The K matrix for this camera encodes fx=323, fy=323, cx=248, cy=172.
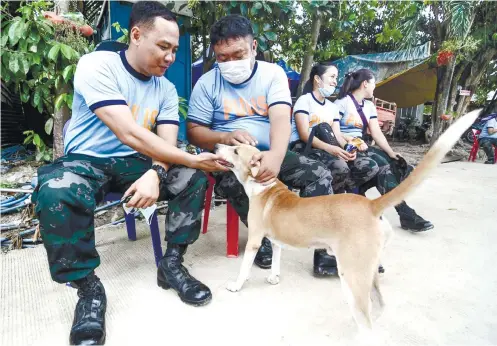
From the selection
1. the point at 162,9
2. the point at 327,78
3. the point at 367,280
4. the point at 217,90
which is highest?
the point at 162,9

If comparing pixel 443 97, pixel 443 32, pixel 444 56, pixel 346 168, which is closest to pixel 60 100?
pixel 346 168

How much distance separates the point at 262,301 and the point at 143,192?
0.95 m

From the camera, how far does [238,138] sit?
2.38 m

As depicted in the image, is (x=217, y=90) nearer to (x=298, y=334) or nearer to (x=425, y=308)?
(x=298, y=334)

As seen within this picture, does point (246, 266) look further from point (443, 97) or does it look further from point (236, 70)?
point (443, 97)

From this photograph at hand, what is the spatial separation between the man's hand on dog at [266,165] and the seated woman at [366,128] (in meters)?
1.25

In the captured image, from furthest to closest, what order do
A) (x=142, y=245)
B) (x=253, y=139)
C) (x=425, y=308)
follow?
(x=142, y=245) → (x=253, y=139) → (x=425, y=308)

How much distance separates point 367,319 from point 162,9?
6.83 ft

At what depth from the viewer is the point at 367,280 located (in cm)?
154

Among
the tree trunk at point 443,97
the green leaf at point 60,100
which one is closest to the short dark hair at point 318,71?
the green leaf at point 60,100

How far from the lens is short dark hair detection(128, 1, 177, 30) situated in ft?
6.29

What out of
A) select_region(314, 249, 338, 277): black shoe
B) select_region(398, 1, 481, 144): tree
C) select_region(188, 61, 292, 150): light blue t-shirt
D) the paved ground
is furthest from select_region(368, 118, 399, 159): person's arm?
select_region(398, 1, 481, 144): tree

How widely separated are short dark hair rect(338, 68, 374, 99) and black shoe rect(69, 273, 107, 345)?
300cm

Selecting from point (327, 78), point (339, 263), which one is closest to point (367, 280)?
point (339, 263)
